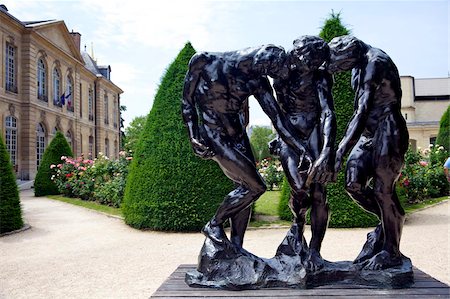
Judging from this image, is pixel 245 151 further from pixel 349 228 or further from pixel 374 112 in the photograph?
pixel 349 228

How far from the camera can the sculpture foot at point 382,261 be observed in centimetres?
363

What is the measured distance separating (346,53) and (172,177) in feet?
18.5

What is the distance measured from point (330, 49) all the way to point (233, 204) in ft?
5.36

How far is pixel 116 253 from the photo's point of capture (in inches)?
283

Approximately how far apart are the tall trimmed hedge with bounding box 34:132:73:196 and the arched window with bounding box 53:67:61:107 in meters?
12.0

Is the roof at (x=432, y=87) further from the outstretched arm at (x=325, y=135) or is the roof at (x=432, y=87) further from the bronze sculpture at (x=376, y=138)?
the outstretched arm at (x=325, y=135)

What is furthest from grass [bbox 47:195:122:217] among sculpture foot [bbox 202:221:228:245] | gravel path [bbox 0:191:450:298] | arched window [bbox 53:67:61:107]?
arched window [bbox 53:67:61:107]

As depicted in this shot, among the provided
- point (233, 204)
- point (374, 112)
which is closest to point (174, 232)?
point (233, 204)

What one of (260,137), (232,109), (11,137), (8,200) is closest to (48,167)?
(11,137)

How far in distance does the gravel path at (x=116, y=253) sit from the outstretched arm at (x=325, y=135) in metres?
2.63

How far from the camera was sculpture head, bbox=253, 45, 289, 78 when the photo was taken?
367cm

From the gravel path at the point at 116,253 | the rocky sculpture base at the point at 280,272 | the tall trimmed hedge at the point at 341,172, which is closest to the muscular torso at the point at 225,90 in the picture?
the rocky sculpture base at the point at 280,272

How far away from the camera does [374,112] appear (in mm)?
3686

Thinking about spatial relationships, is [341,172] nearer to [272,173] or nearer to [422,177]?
[422,177]
